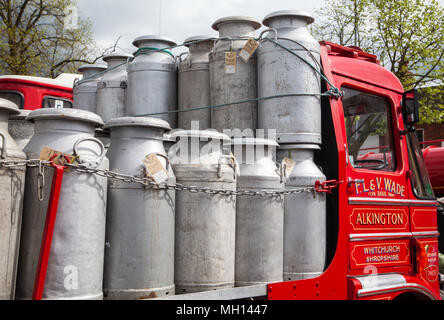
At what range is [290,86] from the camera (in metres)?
3.53

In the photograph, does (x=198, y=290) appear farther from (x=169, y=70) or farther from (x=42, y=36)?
(x=42, y=36)

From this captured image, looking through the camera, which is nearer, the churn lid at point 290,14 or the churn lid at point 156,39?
the churn lid at point 290,14

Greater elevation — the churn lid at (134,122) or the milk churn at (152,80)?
the milk churn at (152,80)

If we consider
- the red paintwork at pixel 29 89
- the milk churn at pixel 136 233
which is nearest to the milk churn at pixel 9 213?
the milk churn at pixel 136 233

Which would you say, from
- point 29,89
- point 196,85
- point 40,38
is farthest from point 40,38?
point 196,85

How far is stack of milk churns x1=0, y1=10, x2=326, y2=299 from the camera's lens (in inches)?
91.2

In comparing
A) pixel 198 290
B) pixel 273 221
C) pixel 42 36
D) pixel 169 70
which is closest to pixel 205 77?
pixel 169 70

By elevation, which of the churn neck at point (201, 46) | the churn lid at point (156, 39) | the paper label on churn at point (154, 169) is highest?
the churn lid at point (156, 39)

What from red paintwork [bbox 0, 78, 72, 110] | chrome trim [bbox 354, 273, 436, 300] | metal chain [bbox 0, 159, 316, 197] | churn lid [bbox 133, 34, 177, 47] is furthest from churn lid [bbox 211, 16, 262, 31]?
red paintwork [bbox 0, 78, 72, 110]

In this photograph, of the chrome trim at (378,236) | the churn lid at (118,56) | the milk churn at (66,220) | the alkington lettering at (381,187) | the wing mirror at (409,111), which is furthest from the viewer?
the churn lid at (118,56)

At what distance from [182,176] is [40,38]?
18.0 m

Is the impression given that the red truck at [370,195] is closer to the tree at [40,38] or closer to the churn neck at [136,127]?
the churn neck at [136,127]

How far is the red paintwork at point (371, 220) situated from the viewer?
11.4 ft

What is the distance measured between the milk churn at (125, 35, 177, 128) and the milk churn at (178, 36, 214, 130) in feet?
0.44
